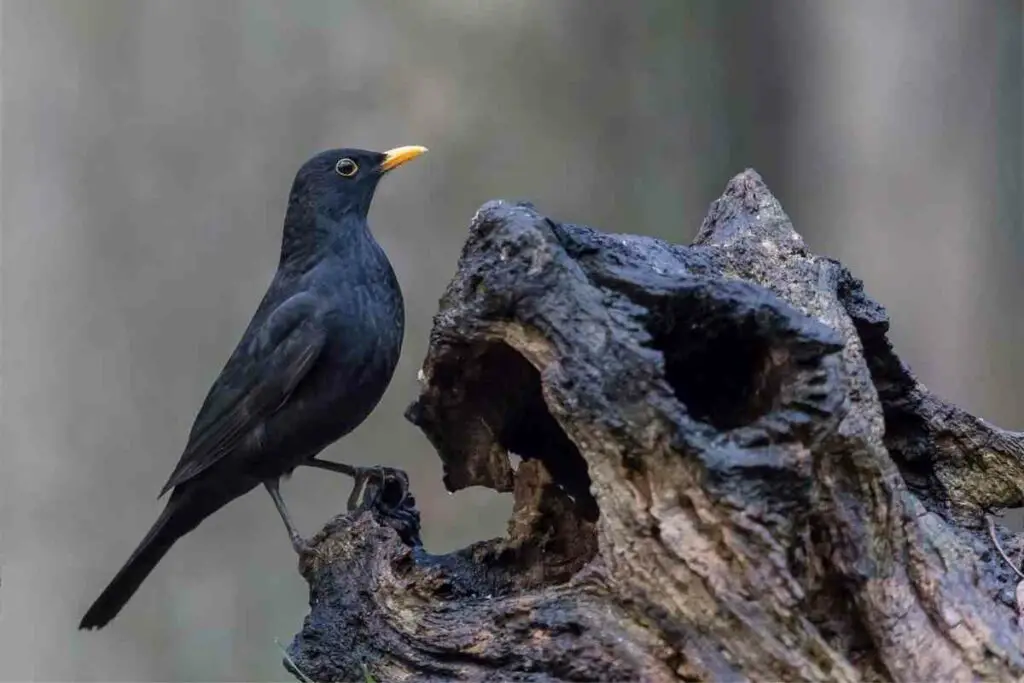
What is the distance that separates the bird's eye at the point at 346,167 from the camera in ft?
10.1

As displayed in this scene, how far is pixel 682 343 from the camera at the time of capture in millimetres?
1693

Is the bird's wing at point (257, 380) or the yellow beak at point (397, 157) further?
the yellow beak at point (397, 157)

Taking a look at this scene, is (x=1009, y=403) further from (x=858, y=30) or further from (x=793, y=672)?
(x=793, y=672)

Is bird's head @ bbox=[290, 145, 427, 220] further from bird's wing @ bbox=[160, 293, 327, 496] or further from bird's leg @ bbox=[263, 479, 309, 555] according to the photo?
bird's leg @ bbox=[263, 479, 309, 555]

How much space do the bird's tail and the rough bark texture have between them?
1072 mm

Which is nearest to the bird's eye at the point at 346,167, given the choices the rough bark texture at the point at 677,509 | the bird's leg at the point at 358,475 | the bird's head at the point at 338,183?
the bird's head at the point at 338,183

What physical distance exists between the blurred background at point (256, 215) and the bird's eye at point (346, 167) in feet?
6.10

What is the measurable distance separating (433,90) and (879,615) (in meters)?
4.05

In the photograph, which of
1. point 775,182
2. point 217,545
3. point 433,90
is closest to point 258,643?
point 217,545

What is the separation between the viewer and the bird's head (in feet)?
9.98

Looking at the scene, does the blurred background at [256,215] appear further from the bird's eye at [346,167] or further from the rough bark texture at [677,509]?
the rough bark texture at [677,509]

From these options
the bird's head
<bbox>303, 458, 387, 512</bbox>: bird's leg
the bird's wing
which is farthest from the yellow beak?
<bbox>303, 458, 387, 512</bbox>: bird's leg

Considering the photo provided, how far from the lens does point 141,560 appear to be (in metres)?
3.02

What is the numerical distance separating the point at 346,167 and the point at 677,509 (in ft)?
6.33
